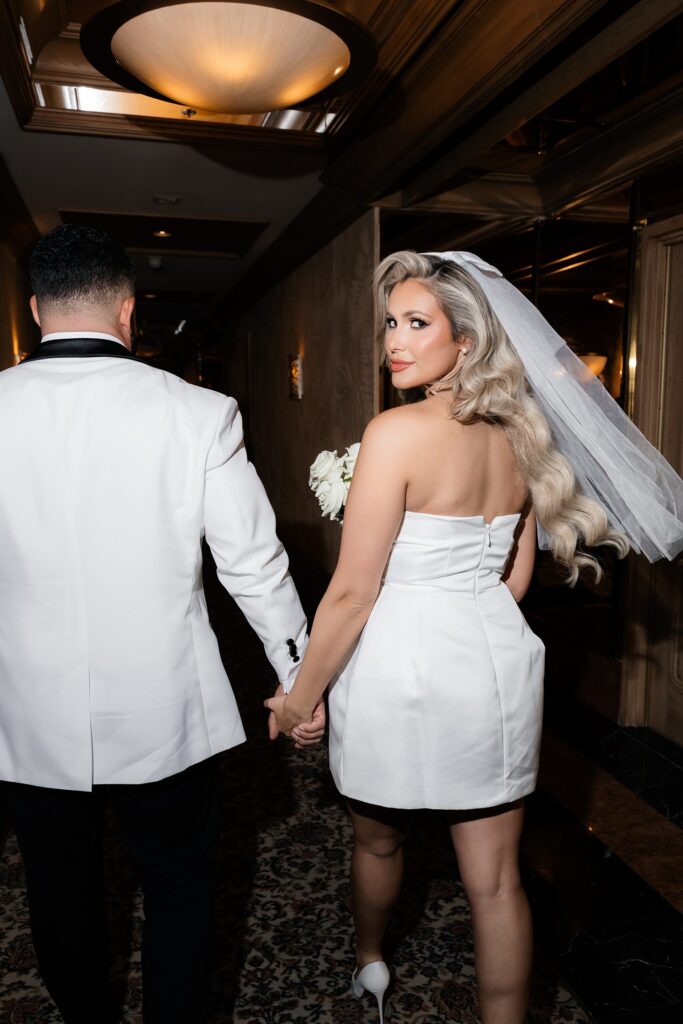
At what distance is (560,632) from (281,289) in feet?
16.5

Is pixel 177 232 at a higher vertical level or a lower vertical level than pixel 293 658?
higher

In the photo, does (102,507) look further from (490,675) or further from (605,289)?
(605,289)

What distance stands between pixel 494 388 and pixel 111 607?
3.07 ft

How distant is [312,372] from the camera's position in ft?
22.1

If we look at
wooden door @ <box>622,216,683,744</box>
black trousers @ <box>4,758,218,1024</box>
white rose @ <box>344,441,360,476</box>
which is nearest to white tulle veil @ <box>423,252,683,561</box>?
white rose @ <box>344,441,360,476</box>

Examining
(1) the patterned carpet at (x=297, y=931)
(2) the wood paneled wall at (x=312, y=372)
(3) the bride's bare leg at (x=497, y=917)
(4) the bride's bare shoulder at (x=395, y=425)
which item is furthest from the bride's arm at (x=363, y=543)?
(2) the wood paneled wall at (x=312, y=372)

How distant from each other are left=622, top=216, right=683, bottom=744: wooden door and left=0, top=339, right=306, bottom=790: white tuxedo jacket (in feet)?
8.74

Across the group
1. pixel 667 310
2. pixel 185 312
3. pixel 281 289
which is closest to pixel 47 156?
pixel 281 289

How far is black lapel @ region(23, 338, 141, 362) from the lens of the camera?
154 cm

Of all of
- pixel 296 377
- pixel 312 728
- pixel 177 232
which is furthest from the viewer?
pixel 296 377

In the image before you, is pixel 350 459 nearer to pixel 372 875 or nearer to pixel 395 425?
pixel 395 425

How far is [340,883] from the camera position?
2.62 meters

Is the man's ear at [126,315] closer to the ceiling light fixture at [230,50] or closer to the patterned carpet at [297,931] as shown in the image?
the ceiling light fixture at [230,50]

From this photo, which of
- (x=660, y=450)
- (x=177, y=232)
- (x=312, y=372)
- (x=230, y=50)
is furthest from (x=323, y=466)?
(x=177, y=232)
